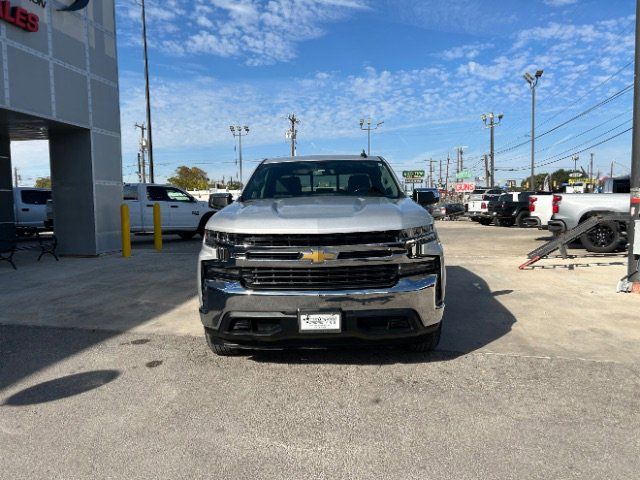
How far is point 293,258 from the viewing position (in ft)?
11.6

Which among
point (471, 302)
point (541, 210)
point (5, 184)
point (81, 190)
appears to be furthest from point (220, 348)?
point (541, 210)

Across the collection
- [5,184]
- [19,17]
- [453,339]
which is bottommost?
[453,339]

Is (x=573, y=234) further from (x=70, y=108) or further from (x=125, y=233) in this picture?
(x=70, y=108)

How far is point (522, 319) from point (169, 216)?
12.6 meters

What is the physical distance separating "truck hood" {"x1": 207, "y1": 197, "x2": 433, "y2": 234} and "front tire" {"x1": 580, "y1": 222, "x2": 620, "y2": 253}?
8.55 m

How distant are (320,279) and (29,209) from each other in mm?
18527

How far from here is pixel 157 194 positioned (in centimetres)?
A: 1566

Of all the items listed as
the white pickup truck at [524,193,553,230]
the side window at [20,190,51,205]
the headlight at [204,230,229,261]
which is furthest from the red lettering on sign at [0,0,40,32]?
the white pickup truck at [524,193,553,230]

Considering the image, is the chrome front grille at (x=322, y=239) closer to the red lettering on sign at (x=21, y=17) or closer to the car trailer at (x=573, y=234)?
the car trailer at (x=573, y=234)

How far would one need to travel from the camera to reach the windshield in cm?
505

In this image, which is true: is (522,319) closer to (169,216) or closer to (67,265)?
(67,265)

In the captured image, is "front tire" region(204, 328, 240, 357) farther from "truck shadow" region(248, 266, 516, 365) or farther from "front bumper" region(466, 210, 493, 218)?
"front bumper" region(466, 210, 493, 218)

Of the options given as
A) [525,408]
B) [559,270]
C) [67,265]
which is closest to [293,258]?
[525,408]

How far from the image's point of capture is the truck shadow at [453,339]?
4102mm
